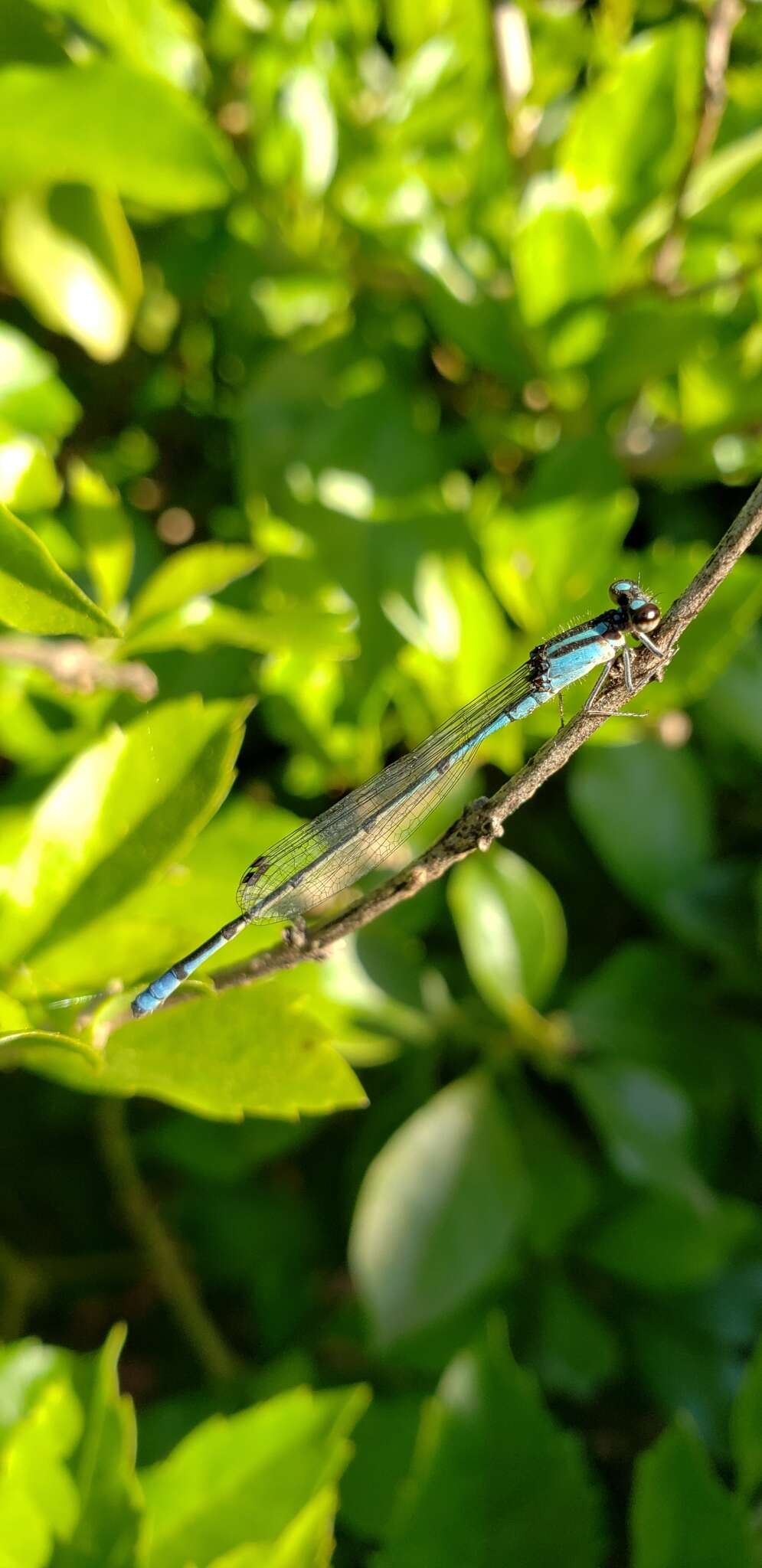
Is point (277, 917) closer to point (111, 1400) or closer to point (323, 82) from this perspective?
point (111, 1400)

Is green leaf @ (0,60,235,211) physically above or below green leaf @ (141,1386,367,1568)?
above

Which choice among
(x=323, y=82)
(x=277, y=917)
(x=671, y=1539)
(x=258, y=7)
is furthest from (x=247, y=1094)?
(x=258, y=7)

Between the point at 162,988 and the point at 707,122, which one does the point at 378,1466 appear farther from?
→ the point at 707,122

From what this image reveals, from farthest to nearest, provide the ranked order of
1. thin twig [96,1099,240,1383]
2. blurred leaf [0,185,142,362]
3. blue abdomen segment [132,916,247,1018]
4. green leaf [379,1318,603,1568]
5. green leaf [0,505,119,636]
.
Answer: thin twig [96,1099,240,1383], blurred leaf [0,185,142,362], green leaf [379,1318,603,1568], blue abdomen segment [132,916,247,1018], green leaf [0,505,119,636]

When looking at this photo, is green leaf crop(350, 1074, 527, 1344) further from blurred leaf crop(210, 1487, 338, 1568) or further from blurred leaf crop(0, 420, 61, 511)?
blurred leaf crop(0, 420, 61, 511)

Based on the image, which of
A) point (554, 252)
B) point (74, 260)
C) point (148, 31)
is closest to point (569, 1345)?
point (554, 252)

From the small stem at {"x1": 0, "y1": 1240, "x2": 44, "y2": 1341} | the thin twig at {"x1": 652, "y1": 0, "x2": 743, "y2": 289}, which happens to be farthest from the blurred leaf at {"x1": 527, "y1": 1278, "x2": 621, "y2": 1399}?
the thin twig at {"x1": 652, "y1": 0, "x2": 743, "y2": 289}
